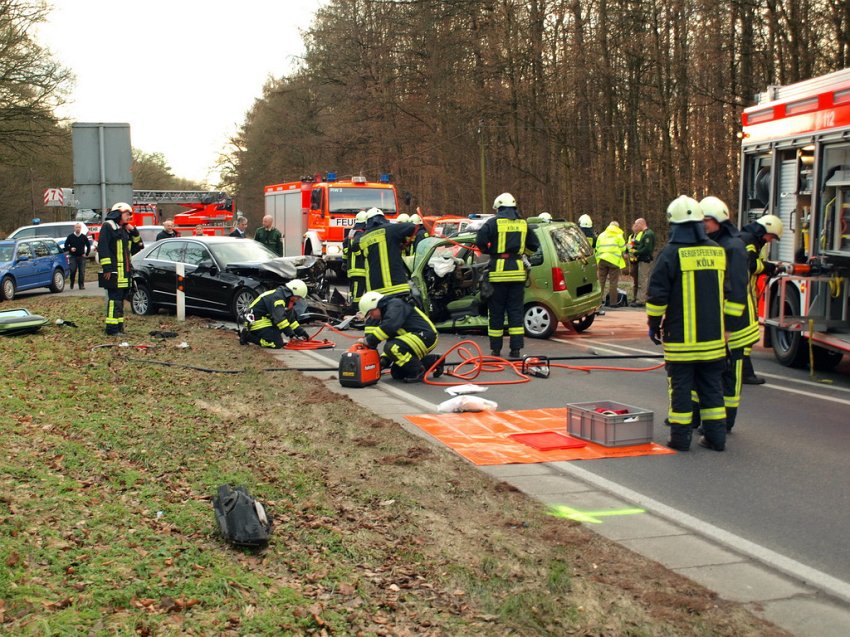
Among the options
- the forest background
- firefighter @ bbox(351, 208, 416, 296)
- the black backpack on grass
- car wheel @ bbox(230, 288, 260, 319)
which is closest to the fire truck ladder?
the forest background

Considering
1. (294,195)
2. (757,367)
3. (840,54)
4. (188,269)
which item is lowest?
(757,367)

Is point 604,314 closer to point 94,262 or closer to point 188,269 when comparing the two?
point 188,269

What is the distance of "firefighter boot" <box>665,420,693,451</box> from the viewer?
7.41 meters

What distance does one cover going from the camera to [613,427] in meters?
7.49

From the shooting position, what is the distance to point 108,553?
4.50 metres

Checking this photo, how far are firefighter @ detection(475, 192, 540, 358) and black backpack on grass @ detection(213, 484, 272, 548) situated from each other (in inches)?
292

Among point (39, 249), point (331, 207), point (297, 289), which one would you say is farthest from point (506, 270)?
point (39, 249)

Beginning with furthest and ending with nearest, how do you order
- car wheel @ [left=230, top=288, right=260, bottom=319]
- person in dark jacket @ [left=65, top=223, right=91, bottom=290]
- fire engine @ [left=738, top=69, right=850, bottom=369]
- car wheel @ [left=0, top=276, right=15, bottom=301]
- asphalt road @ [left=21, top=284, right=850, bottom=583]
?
person in dark jacket @ [left=65, top=223, right=91, bottom=290], car wheel @ [left=0, top=276, right=15, bottom=301], car wheel @ [left=230, top=288, right=260, bottom=319], fire engine @ [left=738, top=69, right=850, bottom=369], asphalt road @ [left=21, top=284, right=850, bottom=583]

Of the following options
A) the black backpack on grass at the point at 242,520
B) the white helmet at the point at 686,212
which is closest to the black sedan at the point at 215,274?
the white helmet at the point at 686,212

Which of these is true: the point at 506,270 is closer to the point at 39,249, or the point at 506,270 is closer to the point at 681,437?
the point at 681,437

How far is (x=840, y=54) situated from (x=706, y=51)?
4428 mm

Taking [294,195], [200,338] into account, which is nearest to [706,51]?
[294,195]

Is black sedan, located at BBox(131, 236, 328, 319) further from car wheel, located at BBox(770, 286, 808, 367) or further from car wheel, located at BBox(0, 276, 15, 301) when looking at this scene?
car wheel, located at BBox(770, 286, 808, 367)

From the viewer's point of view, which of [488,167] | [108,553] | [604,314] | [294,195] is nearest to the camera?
[108,553]
